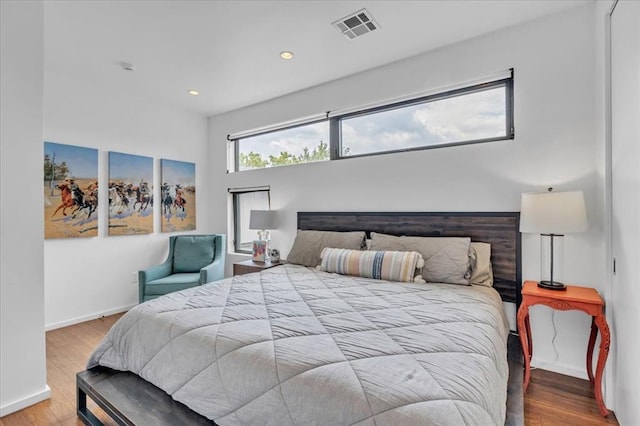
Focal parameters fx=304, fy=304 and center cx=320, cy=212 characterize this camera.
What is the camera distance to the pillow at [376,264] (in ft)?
7.99

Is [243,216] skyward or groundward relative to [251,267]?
skyward

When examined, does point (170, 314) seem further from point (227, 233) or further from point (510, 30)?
point (510, 30)

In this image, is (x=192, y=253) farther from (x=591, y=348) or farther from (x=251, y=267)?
(x=591, y=348)

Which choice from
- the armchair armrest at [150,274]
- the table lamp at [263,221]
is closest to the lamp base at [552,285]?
the table lamp at [263,221]

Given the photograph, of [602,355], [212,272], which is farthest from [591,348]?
[212,272]

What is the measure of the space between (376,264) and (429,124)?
1.51m

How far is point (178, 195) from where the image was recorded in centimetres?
440

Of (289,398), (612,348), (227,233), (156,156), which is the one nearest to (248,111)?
(156,156)

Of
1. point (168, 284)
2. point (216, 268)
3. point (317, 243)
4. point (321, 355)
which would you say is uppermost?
point (317, 243)

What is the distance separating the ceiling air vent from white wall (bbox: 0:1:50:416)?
6.97ft

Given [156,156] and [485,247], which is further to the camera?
[156,156]

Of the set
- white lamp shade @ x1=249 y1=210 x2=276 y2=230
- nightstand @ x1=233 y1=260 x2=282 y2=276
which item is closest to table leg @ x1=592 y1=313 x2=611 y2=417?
nightstand @ x1=233 y1=260 x2=282 y2=276

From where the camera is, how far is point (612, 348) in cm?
195

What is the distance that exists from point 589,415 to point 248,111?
4557 millimetres
